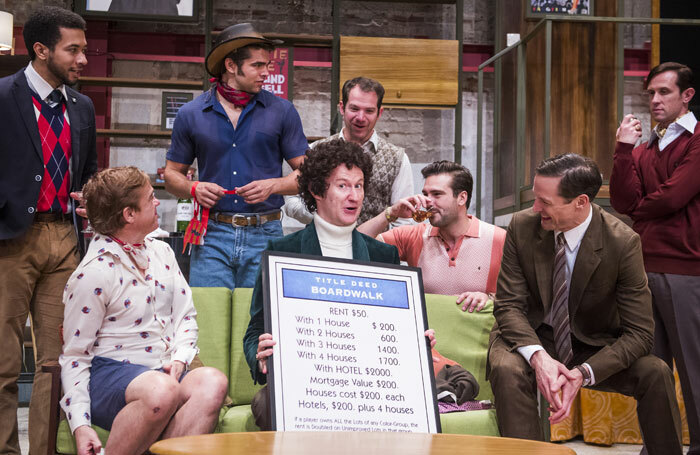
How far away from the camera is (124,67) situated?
6777 millimetres

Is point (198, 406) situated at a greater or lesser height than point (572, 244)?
lesser

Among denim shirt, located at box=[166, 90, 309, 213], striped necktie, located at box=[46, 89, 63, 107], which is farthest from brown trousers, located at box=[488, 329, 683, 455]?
striped necktie, located at box=[46, 89, 63, 107]

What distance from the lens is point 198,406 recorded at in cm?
239

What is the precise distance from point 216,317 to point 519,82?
311 centimetres

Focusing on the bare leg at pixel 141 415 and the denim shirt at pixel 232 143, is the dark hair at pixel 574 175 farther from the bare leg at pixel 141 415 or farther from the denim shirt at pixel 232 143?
the bare leg at pixel 141 415

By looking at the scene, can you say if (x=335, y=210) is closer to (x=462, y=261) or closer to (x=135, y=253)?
(x=135, y=253)

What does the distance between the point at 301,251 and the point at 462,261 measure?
908 mm

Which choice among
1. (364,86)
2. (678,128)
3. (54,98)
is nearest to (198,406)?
(54,98)

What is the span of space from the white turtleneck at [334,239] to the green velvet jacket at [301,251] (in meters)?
0.02

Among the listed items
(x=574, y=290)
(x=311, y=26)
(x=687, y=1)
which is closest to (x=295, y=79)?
(x=311, y=26)

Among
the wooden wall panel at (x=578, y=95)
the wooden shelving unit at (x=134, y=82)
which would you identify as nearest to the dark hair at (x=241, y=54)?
the wooden wall panel at (x=578, y=95)

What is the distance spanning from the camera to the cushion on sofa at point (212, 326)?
3.02 m

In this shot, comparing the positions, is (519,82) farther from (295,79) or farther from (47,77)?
(47,77)

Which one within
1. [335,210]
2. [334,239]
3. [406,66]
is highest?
[406,66]
